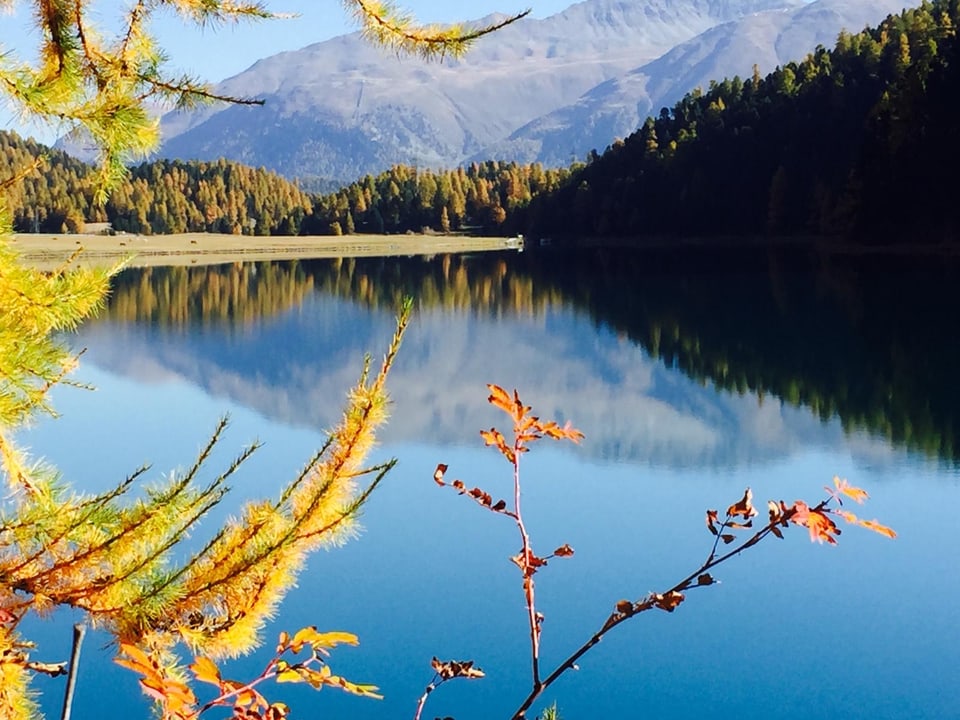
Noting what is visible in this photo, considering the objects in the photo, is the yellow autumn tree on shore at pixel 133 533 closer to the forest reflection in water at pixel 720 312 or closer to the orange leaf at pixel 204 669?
the orange leaf at pixel 204 669

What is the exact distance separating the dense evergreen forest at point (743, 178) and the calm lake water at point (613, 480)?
5.95 meters

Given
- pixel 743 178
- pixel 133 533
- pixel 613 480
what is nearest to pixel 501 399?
pixel 133 533

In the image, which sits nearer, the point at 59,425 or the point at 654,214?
the point at 59,425

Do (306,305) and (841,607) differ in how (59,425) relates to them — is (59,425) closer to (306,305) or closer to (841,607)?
(841,607)

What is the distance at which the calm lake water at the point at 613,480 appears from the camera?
5.57 meters

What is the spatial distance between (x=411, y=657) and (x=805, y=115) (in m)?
59.5

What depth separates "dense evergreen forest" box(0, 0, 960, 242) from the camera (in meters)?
39.1

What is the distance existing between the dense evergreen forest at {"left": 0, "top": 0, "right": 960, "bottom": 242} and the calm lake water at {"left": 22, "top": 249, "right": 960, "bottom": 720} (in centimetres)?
595

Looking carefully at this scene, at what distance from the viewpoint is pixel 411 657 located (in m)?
5.81

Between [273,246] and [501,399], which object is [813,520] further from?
[273,246]

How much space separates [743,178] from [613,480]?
53259 millimetres

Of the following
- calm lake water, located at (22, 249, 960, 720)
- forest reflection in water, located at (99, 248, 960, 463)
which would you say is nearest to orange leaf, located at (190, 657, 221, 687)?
forest reflection in water, located at (99, 248, 960, 463)

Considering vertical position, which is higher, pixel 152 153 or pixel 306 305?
pixel 152 153

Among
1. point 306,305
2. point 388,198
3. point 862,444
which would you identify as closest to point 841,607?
point 862,444
